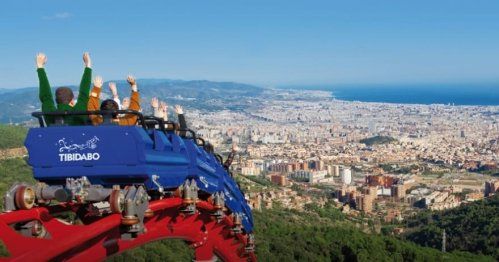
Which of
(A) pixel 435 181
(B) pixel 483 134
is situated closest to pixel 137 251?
(A) pixel 435 181

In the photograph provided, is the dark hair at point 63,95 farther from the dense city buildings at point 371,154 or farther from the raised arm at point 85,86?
the dense city buildings at point 371,154

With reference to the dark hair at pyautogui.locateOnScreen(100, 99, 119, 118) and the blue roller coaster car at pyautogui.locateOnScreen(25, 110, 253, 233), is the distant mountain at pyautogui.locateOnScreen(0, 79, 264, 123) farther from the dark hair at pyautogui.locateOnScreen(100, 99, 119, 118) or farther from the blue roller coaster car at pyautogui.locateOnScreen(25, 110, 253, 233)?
the blue roller coaster car at pyautogui.locateOnScreen(25, 110, 253, 233)

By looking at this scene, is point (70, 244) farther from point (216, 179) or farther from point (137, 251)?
point (137, 251)

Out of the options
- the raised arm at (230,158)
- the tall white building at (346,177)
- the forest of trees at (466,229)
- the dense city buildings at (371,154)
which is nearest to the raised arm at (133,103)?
the raised arm at (230,158)

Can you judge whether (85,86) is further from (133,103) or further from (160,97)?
(160,97)

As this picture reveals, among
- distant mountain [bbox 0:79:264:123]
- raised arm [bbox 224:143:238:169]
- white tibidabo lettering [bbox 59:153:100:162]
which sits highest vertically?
white tibidabo lettering [bbox 59:153:100:162]

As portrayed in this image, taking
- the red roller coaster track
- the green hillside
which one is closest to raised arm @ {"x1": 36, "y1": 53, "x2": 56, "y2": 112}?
the red roller coaster track
